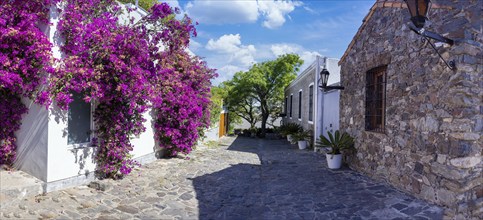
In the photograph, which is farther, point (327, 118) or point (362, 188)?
point (327, 118)

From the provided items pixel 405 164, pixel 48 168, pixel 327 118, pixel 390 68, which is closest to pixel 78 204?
pixel 48 168

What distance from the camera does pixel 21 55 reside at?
4660 millimetres

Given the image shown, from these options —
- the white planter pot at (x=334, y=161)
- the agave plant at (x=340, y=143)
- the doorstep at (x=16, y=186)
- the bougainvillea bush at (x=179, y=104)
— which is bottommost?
the doorstep at (x=16, y=186)

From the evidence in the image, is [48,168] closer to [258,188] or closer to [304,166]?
[258,188]

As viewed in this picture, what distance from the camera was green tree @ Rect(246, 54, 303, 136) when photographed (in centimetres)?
1966

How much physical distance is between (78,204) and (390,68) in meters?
5.91

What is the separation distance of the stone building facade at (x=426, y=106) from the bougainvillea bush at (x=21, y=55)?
578 centimetres

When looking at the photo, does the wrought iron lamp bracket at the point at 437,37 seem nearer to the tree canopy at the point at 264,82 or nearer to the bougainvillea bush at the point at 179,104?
the bougainvillea bush at the point at 179,104

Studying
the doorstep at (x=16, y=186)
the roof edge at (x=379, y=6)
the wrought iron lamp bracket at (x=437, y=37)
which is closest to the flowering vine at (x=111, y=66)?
the doorstep at (x=16, y=186)

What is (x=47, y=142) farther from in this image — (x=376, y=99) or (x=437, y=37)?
(x=376, y=99)

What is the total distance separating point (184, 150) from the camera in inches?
364

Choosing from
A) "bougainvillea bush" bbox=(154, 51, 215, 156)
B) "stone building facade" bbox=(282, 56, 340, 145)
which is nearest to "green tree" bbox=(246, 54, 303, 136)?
"stone building facade" bbox=(282, 56, 340, 145)

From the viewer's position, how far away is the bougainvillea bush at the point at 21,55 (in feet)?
14.6

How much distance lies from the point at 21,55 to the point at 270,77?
1639cm
